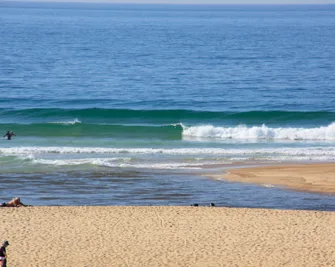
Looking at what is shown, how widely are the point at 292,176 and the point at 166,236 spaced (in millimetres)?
9605

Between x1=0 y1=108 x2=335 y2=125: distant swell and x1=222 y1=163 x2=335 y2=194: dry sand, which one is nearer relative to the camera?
x1=222 y1=163 x2=335 y2=194: dry sand

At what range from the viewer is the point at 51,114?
44531mm

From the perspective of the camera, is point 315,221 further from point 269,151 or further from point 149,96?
point 149,96

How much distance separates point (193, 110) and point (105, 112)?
5.43 metres

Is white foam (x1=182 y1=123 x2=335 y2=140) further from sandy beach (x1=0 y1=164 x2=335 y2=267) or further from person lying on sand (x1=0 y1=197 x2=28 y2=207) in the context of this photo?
person lying on sand (x1=0 y1=197 x2=28 y2=207)

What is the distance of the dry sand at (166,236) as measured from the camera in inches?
727

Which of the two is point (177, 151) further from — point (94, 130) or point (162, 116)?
point (162, 116)

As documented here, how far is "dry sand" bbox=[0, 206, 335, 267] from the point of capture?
1845cm

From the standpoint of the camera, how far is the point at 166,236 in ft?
66.6

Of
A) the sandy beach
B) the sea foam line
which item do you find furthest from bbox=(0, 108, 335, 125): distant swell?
the sandy beach

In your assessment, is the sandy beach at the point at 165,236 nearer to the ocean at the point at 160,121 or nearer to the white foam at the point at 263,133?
the ocean at the point at 160,121

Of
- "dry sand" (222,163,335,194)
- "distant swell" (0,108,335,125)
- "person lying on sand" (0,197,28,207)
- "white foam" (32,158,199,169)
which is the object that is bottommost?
"person lying on sand" (0,197,28,207)

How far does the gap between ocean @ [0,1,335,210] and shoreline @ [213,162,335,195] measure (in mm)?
675

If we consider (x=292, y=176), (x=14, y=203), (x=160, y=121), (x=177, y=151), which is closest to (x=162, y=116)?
(x=160, y=121)
